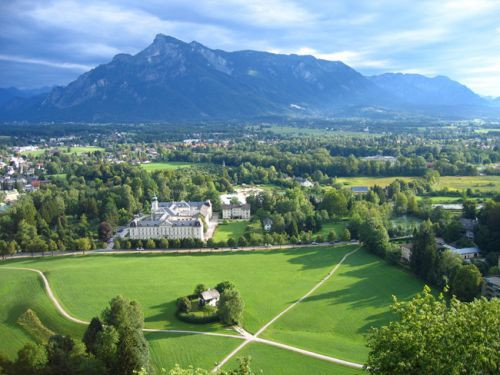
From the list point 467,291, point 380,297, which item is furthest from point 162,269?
point 467,291

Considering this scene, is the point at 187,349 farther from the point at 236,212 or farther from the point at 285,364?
the point at 236,212

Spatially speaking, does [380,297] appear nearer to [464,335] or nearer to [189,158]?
[464,335]

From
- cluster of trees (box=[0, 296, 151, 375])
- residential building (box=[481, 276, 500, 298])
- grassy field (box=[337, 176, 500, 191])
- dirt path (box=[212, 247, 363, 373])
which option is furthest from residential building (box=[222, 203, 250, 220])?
cluster of trees (box=[0, 296, 151, 375])

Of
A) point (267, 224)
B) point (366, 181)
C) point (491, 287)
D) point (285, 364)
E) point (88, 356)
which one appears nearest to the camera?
point (88, 356)

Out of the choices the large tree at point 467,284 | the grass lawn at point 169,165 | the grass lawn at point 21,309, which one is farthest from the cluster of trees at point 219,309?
the grass lawn at point 169,165

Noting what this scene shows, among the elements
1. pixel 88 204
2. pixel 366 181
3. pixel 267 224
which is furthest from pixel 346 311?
pixel 366 181

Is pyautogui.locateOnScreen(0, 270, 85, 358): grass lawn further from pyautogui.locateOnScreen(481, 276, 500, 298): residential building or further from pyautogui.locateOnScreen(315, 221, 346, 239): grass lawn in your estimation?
pyautogui.locateOnScreen(315, 221, 346, 239): grass lawn

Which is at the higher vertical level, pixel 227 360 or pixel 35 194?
pixel 35 194
